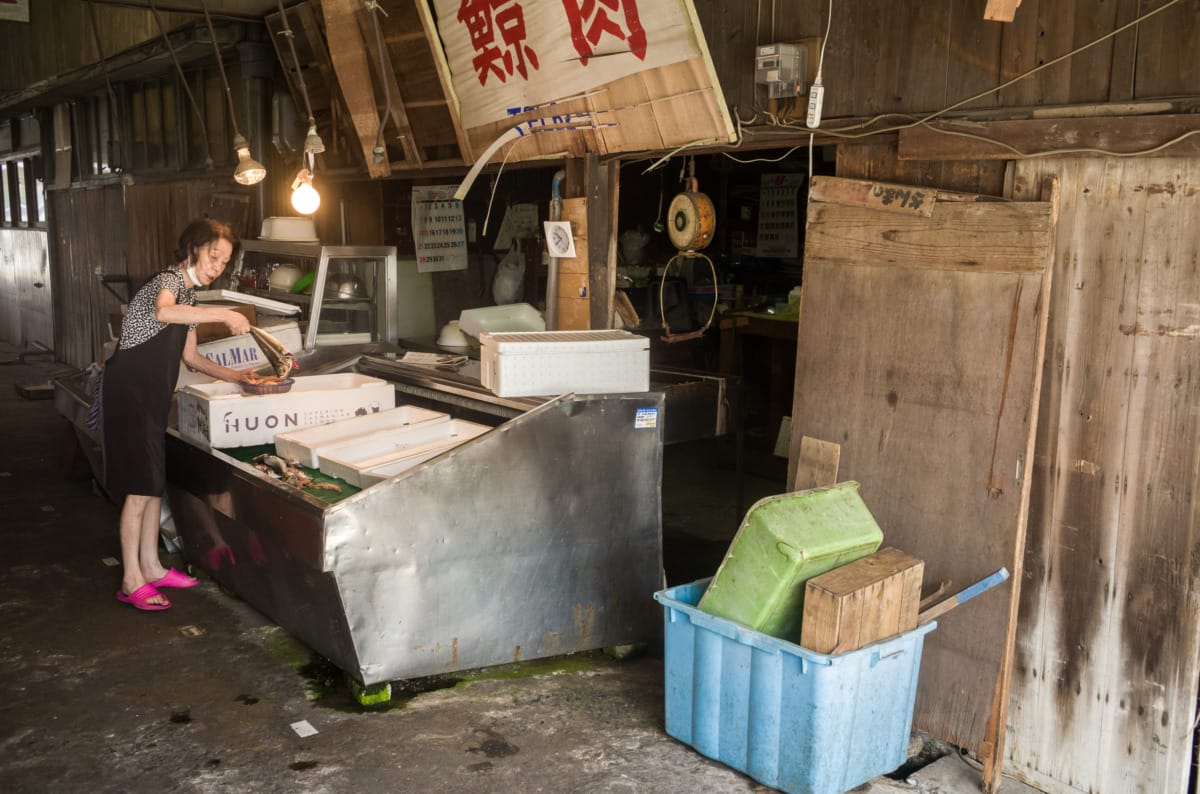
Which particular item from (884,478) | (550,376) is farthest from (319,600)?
(884,478)

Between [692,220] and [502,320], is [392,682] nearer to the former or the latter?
[502,320]

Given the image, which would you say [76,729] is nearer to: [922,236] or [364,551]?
[364,551]

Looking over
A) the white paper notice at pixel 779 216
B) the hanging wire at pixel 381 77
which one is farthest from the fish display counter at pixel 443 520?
the white paper notice at pixel 779 216

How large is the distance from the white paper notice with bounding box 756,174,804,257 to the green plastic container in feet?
24.7

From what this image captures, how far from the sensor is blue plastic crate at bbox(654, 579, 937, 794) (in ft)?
13.0

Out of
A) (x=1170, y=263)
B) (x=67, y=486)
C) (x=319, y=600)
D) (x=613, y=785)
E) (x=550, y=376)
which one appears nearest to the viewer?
(x=1170, y=263)

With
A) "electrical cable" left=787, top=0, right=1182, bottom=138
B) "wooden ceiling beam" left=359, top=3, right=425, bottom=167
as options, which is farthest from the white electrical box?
"wooden ceiling beam" left=359, top=3, right=425, bottom=167

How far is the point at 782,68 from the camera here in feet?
15.5

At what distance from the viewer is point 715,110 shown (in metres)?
5.03

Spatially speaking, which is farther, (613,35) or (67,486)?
(67,486)

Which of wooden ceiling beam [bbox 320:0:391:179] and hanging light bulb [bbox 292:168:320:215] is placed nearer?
wooden ceiling beam [bbox 320:0:391:179]

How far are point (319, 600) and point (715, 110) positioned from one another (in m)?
2.98

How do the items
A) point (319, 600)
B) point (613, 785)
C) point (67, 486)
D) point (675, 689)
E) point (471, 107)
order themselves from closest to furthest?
1. point (613, 785)
2. point (675, 689)
3. point (319, 600)
4. point (471, 107)
5. point (67, 486)

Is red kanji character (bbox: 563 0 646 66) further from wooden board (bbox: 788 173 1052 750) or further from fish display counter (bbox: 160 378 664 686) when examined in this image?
fish display counter (bbox: 160 378 664 686)
